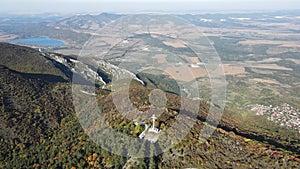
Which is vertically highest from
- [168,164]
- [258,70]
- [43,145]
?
[168,164]

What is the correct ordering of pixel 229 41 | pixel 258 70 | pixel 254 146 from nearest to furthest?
pixel 254 146
pixel 258 70
pixel 229 41

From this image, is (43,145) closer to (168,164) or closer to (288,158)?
(168,164)

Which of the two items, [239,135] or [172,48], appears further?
[172,48]

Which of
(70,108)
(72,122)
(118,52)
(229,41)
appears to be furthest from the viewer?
(229,41)

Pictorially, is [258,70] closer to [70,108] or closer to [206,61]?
[206,61]

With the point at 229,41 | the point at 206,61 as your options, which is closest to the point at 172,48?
the point at 206,61

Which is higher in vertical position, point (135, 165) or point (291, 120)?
point (135, 165)
